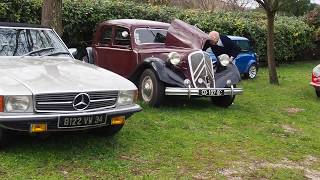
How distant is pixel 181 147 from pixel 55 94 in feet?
6.62

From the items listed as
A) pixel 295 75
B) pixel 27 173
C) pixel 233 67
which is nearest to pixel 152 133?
pixel 27 173

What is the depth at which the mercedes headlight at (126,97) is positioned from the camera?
19.9 ft

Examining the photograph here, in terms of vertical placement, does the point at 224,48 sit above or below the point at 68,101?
above

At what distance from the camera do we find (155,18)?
15.6 m

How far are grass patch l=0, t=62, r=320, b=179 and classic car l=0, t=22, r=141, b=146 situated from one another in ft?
1.24

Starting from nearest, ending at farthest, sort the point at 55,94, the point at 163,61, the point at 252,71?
the point at 55,94
the point at 163,61
the point at 252,71

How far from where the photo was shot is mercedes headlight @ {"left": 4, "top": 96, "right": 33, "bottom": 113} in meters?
5.21

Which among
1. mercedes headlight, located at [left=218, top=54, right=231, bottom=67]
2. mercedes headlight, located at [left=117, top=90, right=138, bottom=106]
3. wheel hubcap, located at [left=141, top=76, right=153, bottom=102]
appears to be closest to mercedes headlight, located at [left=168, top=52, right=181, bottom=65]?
wheel hubcap, located at [left=141, top=76, right=153, bottom=102]

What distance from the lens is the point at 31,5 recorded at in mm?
12289

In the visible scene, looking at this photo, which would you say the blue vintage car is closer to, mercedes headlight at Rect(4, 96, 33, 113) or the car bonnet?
the car bonnet

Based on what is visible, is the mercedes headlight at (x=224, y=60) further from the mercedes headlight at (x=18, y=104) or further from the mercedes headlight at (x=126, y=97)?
the mercedes headlight at (x=18, y=104)

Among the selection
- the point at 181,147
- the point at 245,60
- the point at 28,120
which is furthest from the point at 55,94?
the point at 245,60

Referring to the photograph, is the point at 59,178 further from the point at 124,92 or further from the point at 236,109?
the point at 236,109

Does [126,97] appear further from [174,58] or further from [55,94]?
[174,58]
